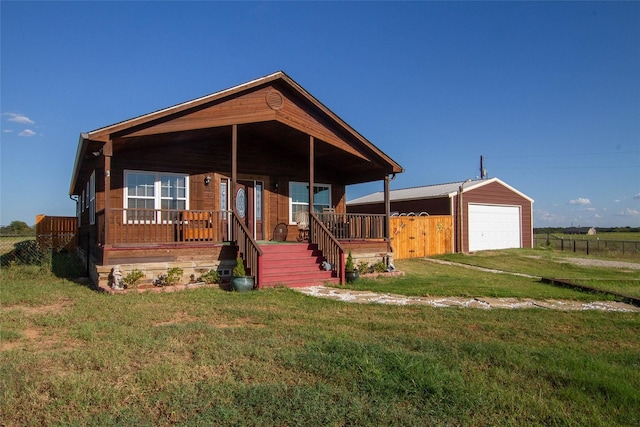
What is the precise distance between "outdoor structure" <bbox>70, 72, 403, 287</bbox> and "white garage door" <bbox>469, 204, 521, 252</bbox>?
970 centimetres

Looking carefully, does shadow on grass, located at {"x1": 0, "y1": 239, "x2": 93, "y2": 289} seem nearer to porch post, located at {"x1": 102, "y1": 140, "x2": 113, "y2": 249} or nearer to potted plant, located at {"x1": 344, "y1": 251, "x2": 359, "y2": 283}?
porch post, located at {"x1": 102, "y1": 140, "x2": 113, "y2": 249}

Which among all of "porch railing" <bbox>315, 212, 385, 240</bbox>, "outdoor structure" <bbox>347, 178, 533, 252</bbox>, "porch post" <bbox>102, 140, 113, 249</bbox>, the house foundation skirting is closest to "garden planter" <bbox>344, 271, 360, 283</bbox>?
"porch railing" <bbox>315, 212, 385, 240</bbox>

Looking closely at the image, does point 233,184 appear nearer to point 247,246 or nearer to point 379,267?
point 247,246

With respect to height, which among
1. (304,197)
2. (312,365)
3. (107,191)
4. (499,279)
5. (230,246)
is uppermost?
(304,197)

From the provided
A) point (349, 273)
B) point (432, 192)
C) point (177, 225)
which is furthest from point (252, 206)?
point (432, 192)

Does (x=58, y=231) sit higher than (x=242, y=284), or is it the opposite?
(x=58, y=231)

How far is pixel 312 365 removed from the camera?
13.2ft

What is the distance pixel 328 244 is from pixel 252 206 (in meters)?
3.38

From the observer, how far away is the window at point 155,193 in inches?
426

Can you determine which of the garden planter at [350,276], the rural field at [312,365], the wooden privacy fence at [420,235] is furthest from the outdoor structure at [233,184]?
the wooden privacy fence at [420,235]

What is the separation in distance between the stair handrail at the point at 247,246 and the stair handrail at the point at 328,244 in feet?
6.80

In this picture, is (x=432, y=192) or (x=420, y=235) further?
(x=432, y=192)

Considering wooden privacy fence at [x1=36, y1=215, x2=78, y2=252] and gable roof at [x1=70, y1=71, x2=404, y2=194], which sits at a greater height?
gable roof at [x1=70, y1=71, x2=404, y2=194]

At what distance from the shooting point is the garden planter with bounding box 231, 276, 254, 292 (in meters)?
8.58
